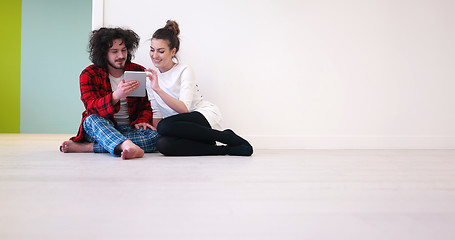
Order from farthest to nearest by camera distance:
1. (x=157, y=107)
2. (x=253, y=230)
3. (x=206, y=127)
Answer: (x=157, y=107) → (x=206, y=127) → (x=253, y=230)

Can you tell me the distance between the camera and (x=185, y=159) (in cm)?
238

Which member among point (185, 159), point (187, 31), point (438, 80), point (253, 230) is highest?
point (187, 31)

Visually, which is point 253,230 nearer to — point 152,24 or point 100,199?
point 100,199

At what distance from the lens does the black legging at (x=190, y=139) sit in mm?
2566

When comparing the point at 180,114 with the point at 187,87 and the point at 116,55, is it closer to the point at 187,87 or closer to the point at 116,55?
the point at 187,87

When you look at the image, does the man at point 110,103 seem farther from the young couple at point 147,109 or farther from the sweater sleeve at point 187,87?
the sweater sleeve at point 187,87

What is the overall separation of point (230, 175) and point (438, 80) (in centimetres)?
277

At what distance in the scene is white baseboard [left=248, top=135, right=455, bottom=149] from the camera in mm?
3461

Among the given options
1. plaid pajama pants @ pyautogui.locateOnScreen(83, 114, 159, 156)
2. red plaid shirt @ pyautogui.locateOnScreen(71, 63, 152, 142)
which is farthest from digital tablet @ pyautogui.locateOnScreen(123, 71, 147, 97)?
plaid pajama pants @ pyautogui.locateOnScreen(83, 114, 159, 156)

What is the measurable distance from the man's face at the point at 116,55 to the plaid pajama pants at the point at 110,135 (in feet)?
1.26

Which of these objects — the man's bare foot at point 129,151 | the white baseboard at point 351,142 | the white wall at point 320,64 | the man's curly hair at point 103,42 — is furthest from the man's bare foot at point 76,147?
the white baseboard at point 351,142

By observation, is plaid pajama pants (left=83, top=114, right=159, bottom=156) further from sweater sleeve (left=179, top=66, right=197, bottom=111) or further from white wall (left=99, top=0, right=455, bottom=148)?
white wall (left=99, top=0, right=455, bottom=148)

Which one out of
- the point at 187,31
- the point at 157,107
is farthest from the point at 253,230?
the point at 187,31

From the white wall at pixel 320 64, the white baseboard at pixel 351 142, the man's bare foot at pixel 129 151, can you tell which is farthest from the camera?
the white baseboard at pixel 351 142
